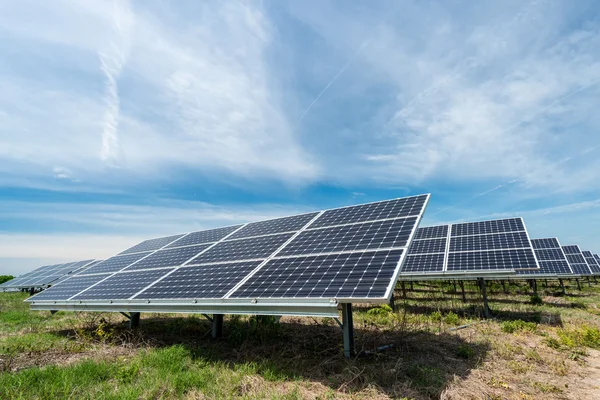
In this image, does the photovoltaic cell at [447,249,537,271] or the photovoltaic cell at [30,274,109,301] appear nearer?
the photovoltaic cell at [30,274,109,301]

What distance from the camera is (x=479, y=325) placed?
43.7 feet

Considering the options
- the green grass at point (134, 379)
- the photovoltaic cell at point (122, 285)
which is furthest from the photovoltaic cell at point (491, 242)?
the photovoltaic cell at point (122, 285)

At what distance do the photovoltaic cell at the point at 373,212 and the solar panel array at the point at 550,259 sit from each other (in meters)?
13.6

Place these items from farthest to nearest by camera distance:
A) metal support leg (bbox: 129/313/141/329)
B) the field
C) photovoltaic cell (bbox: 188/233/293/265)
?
metal support leg (bbox: 129/313/141/329), photovoltaic cell (bbox: 188/233/293/265), the field

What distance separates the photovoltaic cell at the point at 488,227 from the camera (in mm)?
19877

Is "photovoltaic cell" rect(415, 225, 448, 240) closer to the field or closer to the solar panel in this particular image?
the field

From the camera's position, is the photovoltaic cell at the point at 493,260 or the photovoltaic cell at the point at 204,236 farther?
the photovoltaic cell at the point at 204,236

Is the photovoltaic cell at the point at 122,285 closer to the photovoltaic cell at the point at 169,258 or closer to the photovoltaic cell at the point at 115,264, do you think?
the photovoltaic cell at the point at 169,258

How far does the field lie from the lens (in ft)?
22.1

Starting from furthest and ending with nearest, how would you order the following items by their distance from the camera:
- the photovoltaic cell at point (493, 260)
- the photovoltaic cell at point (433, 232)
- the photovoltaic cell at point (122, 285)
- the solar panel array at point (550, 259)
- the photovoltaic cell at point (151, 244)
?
the solar panel array at point (550, 259) < the photovoltaic cell at point (433, 232) < the photovoltaic cell at point (151, 244) < the photovoltaic cell at point (493, 260) < the photovoltaic cell at point (122, 285)

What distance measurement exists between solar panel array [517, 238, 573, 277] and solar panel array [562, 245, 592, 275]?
139cm

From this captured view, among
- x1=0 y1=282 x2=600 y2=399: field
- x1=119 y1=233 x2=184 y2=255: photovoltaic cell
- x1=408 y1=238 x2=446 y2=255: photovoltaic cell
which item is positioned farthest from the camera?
x1=119 y1=233 x2=184 y2=255: photovoltaic cell

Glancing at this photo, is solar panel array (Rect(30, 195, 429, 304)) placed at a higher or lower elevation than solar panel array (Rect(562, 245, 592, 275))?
lower

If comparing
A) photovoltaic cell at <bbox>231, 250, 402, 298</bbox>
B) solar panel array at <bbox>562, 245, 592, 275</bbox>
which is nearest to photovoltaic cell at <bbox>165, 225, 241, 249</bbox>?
photovoltaic cell at <bbox>231, 250, 402, 298</bbox>
